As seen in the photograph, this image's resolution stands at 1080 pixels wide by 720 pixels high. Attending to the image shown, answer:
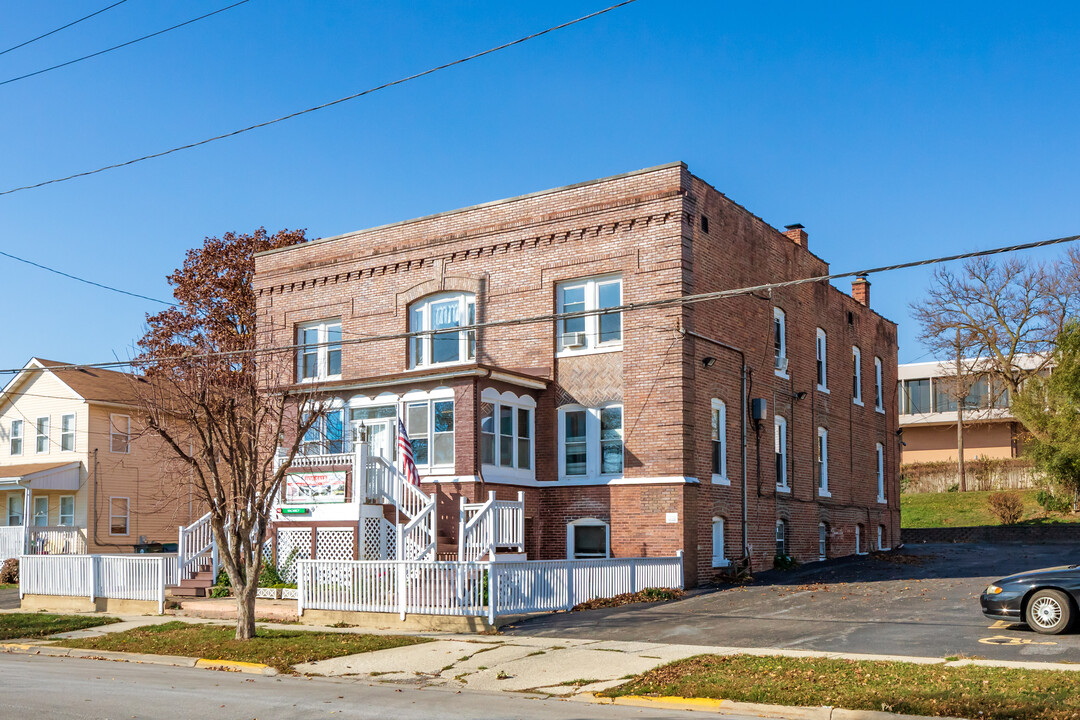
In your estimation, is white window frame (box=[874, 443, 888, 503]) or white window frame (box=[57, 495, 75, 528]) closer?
white window frame (box=[874, 443, 888, 503])

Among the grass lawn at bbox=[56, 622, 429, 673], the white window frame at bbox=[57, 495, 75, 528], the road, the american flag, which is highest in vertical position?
the american flag

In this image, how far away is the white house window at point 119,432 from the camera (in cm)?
4131

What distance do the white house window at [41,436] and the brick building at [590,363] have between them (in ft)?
50.7

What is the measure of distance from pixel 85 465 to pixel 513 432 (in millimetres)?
21902

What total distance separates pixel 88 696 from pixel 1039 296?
152ft

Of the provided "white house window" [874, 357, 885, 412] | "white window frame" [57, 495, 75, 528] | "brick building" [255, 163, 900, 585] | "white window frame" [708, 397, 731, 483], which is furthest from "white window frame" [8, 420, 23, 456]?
"white house window" [874, 357, 885, 412]

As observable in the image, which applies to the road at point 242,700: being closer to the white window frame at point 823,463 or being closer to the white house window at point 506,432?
the white house window at point 506,432

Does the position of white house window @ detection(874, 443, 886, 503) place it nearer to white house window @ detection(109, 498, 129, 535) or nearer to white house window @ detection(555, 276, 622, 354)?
white house window @ detection(555, 276, 622, 354)

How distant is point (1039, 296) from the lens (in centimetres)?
4844

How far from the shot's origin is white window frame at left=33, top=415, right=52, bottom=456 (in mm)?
41875

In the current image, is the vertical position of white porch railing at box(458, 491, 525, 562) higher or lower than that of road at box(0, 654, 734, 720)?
higher

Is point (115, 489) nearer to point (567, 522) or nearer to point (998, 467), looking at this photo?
point (567, 522)

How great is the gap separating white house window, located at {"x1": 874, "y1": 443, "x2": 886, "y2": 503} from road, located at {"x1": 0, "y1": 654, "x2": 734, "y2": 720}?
92.7ft

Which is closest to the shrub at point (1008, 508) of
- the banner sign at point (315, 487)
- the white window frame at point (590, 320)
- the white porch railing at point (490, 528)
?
the white window frame at point (590, 320)
